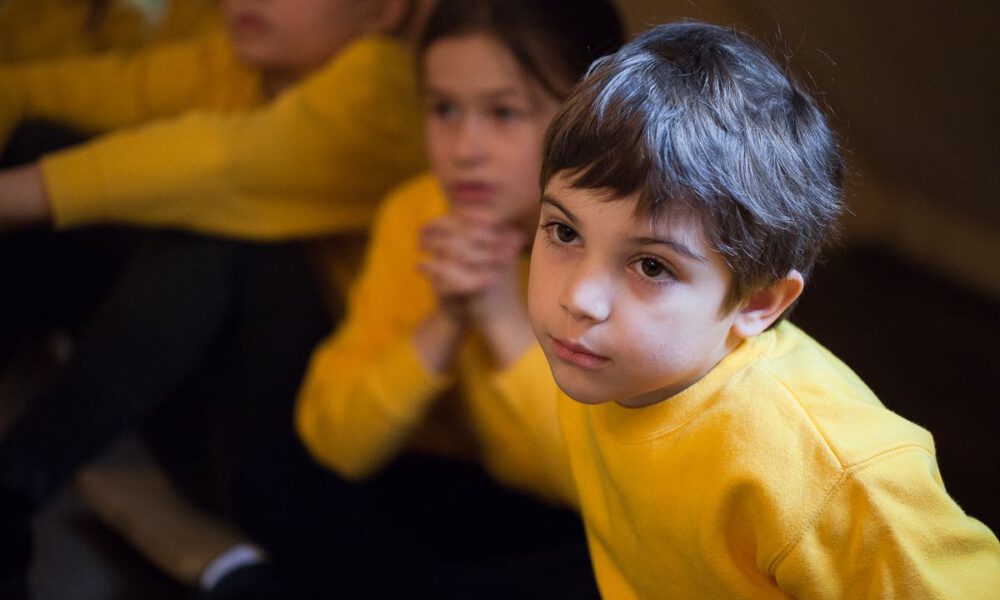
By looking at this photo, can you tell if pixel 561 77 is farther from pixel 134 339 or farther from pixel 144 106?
pixel 144 106

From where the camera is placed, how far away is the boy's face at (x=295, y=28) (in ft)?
3.37

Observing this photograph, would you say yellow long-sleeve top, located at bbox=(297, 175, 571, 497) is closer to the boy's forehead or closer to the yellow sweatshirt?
the boy's forehead

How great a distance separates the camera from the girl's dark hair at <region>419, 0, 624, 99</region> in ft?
2.64

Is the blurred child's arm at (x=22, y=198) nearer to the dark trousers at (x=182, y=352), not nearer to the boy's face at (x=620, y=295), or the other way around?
the dark trousers at (x=182, y=352)

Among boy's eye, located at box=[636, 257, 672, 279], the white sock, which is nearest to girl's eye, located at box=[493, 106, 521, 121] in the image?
boy's eye, located at box=[636, 257, 672, 279]

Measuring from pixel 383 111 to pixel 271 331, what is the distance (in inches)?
9.9

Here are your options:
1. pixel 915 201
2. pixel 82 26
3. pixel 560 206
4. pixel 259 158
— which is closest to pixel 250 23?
pixel 259 158

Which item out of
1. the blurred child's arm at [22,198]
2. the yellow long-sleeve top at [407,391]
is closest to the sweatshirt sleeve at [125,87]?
the blurred child's arm at [22,198]

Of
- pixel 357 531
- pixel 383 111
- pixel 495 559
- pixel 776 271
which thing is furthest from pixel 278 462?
pixel 776 271

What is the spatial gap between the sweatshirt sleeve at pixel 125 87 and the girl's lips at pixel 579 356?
788 millimetres

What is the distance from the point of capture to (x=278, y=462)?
0.96 metres

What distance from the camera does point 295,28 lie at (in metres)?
1.04

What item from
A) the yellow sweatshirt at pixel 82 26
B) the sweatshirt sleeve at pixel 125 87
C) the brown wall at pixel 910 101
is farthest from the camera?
the yellow sweatshirt at pixel 82 26

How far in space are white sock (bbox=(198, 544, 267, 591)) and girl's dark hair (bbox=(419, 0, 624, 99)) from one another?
536mm
